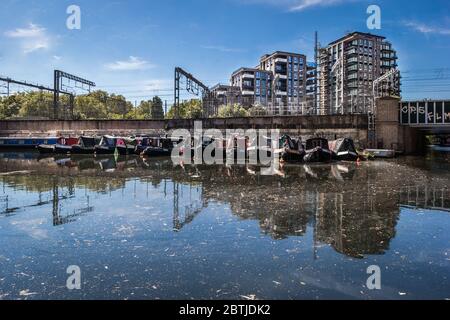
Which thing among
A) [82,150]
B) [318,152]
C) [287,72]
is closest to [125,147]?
[82,150]

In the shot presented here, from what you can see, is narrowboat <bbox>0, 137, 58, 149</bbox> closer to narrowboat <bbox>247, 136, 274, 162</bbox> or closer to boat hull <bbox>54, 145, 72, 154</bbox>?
boat hull <bbox>54, 145, 72, 154</bbox>

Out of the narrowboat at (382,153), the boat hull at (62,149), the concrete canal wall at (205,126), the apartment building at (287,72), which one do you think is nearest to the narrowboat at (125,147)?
the boat hull at (62,149)

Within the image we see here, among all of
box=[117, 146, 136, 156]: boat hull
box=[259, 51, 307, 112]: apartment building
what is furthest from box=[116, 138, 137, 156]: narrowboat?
box=[259, 51, 307, 112]: apartment building

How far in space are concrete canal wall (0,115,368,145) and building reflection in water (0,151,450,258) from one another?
765 inches

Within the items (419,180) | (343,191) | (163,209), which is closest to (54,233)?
(163,209)

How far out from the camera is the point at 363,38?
4444 inches

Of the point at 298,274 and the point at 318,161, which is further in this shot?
the point at 318,161

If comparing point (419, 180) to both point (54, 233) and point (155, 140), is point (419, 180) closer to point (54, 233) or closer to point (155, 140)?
point (54, 233)

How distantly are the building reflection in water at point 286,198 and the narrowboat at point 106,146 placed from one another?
59.5 ft

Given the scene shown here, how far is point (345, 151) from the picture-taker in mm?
33219

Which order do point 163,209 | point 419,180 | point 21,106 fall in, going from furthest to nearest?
point 21,106 < point 419,180 < point 163,209

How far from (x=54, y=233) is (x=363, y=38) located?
120 meters

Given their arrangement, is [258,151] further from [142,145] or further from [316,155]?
[142,145]

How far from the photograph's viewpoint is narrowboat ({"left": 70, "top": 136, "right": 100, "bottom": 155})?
40.2 metres
